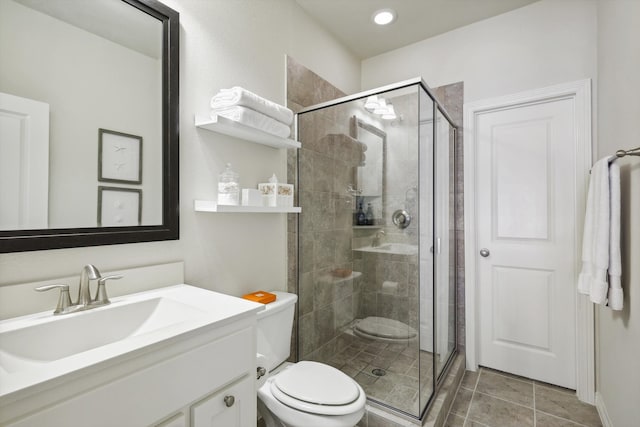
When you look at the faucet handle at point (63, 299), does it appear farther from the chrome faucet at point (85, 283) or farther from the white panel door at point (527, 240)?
the white panel door at point (527, 240)

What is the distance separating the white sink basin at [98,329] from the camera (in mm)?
654

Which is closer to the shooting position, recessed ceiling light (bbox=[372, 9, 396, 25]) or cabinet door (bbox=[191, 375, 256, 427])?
cabinet door (bbox=[191, 375, 256, 427])

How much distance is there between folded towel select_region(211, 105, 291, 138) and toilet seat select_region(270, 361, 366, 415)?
47.0 inches

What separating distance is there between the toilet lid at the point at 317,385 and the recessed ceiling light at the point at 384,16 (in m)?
2.37

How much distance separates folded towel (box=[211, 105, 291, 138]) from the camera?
143cm

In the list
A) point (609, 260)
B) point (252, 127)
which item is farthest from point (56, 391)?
point (609, 260)

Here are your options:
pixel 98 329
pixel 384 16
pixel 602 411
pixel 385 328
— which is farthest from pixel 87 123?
pixel 602 411

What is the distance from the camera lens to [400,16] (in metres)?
2.30

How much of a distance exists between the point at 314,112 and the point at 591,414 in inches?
98.9

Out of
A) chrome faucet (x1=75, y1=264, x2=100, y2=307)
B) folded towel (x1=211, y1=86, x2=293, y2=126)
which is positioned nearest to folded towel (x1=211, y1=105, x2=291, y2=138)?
folded towel (x1=211, y1=86, x2=293, y2=126)

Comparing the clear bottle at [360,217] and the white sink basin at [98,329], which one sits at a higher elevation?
the clear bottle at [360,217]

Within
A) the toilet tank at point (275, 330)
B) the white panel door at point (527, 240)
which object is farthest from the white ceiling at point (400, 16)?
the toilet tank at point (275, 330)

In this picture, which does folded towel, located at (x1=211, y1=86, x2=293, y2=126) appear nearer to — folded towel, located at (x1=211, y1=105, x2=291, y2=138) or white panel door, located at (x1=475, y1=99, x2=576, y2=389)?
folded towel, located at (x1=211, y1=105, x2=291, y2=138)

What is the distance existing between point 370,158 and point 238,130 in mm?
872
